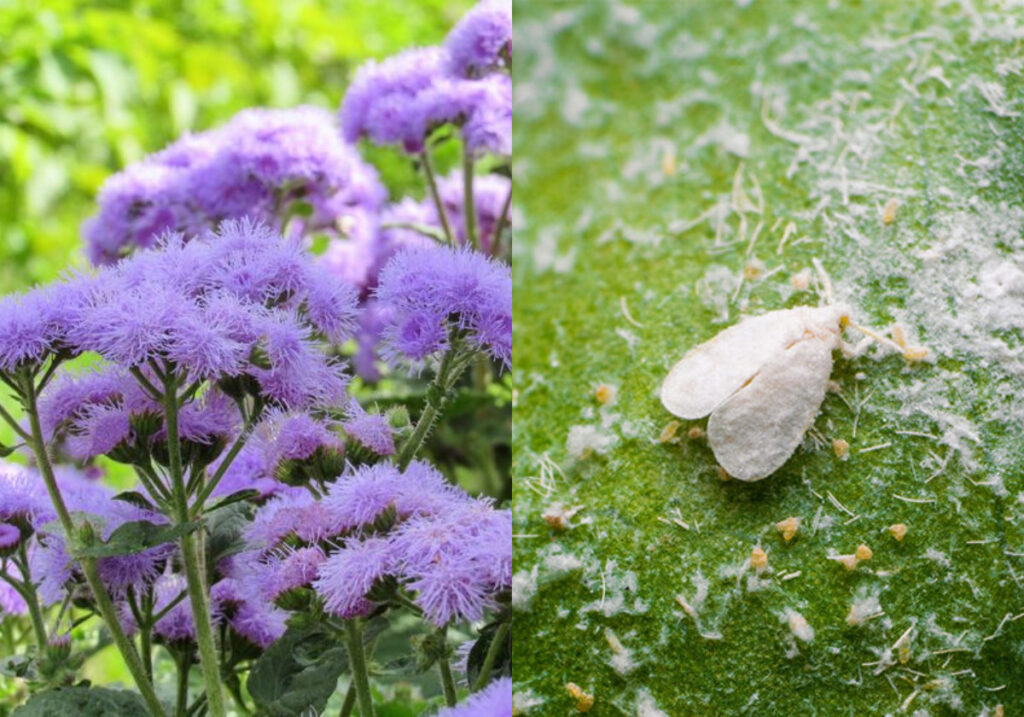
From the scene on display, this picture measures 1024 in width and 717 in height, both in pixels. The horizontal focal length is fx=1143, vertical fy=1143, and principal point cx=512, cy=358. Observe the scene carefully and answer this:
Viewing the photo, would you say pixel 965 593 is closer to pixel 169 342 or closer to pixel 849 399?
pixel 849 399

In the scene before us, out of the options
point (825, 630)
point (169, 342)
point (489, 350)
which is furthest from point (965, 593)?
point (169, 342)

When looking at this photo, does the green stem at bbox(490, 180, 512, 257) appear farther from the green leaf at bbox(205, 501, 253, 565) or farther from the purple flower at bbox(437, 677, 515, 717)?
the purple flower at bbox(437, 677, 515, 717)

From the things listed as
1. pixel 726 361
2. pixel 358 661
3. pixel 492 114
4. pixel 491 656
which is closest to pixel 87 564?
pixel 358 661

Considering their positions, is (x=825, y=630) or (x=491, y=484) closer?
(x=825, y=630)

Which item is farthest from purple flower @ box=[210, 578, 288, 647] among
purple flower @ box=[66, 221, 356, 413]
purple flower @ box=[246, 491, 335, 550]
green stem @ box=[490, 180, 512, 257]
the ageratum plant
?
green stem @ box=[490, 180, 512, 257]

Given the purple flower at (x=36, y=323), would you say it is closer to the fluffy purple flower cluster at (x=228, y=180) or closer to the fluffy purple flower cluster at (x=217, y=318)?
the fluffy purple flower cluster at (x=217, y=318)

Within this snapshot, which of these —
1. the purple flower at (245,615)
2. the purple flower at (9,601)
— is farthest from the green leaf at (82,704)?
the purple flower at (9,601)
